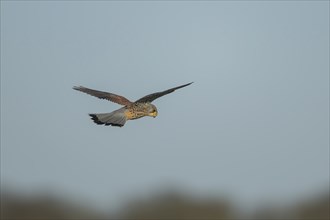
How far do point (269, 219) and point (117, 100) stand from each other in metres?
31.9

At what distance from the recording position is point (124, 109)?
17.7 m

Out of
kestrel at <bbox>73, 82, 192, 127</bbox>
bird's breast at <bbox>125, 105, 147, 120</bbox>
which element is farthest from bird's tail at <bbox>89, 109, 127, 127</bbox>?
bird's breast at <bbox>125, 105, 147, 120</bbox>

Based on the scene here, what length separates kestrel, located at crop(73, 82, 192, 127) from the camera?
1668cm

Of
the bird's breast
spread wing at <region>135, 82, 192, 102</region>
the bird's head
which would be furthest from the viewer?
the bird's head

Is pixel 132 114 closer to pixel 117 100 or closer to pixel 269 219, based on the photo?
pixel 117 100

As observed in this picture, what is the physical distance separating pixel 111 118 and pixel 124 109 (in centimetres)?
82

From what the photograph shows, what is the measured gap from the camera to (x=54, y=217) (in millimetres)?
48531

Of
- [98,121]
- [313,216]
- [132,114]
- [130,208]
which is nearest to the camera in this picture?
[98,121]

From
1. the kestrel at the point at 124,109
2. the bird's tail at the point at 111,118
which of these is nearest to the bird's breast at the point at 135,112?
the kestrel at the point at 124,109

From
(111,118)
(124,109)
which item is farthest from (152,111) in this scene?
(111,118)

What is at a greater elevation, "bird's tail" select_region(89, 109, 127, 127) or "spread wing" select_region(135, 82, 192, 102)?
"spread wing" select_region(135, 82, 192, 102)

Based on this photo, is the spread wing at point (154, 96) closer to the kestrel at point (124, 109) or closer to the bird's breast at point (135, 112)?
the kestrel at point (124, 109)

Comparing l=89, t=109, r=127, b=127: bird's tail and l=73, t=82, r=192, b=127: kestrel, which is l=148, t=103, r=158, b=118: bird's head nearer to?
l=73, t=82, r=192, b=127: kestrel

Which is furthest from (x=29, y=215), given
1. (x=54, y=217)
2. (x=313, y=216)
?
(x=313, y=216)
